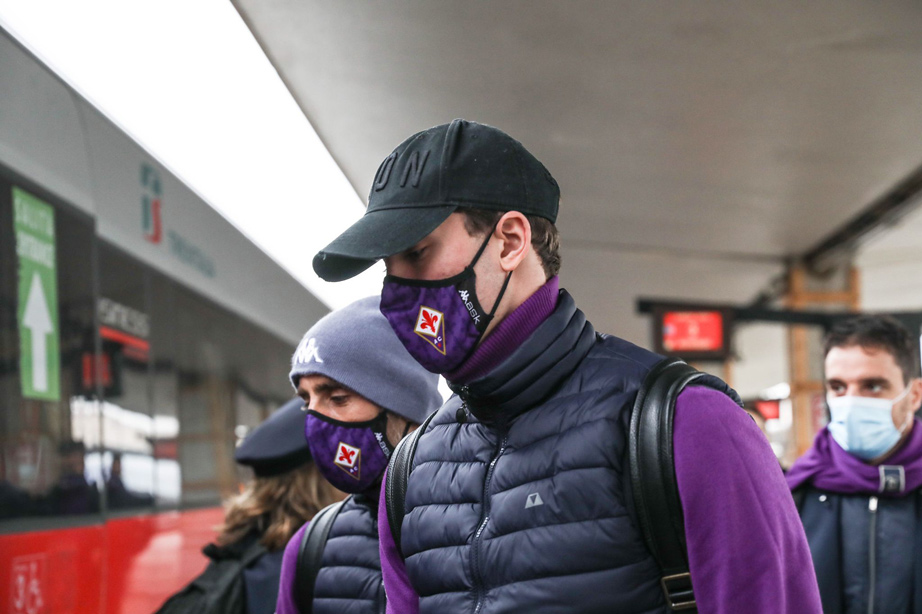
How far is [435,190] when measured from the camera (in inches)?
61.7

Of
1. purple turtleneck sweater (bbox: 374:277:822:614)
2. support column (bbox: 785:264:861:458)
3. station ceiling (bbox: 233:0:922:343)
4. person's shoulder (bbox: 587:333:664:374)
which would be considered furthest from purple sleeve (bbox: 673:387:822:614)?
support column (bbox: 785:264:861:458)

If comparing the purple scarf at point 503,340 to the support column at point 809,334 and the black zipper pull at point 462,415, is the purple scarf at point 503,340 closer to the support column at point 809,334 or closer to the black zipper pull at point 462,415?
the black zipper pull at point 462,415

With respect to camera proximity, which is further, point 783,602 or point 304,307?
point 304,307

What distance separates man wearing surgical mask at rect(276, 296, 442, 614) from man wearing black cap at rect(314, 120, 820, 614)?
72 cm

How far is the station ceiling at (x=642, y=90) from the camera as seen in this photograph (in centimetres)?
729

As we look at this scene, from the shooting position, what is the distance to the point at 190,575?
5879mm

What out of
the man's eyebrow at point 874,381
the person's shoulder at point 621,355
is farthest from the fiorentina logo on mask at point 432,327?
the man's eyebrow at point 874,381

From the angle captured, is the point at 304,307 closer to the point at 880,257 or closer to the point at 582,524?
the point at 582,524

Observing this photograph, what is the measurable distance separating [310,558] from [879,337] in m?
1.88

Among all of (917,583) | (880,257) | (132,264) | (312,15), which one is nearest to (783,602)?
(917,583)

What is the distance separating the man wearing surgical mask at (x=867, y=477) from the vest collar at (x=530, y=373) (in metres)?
A: 1.75

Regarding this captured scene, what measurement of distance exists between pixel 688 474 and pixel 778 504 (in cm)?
13

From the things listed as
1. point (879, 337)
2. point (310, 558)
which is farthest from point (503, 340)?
point (879, 337)

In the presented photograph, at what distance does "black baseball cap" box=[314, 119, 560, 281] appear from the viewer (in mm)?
1541
